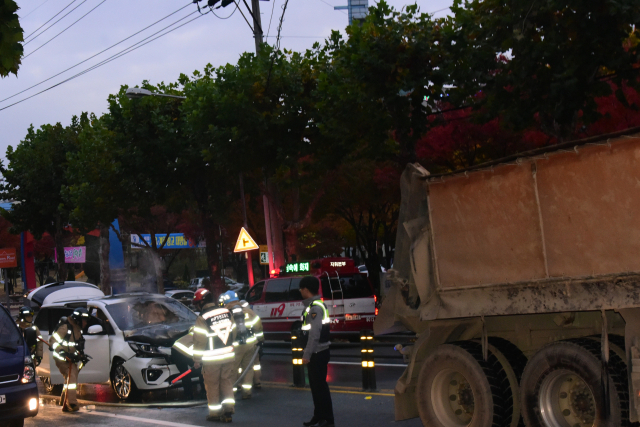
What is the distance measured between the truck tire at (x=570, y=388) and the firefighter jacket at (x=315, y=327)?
263 cm

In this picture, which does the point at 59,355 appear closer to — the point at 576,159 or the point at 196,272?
the point at 576,159

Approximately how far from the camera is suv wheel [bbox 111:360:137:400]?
11258 millimetres

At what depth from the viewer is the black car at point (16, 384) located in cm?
848

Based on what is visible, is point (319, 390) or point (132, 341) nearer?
point (319, 390)

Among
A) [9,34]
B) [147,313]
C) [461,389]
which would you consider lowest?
[461,389]

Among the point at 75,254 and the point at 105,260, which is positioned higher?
the point at 75,254

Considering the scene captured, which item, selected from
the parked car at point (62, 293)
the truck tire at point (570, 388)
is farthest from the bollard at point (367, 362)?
the parked car at point (62, 293)

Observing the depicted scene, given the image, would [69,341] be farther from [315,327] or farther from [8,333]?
[315,327]

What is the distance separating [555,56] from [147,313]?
324 inches

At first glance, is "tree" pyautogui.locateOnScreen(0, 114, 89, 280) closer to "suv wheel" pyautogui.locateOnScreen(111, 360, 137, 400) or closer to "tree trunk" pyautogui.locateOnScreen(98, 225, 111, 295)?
"tree trunk" pyautogui.locateOnScreen(98, 225, 111, 295)

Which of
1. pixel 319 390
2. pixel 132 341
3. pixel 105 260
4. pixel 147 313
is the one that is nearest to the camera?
pixel 319 390

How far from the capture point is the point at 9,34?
7.66 meters

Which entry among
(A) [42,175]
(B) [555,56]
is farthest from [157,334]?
(A) [42,175]

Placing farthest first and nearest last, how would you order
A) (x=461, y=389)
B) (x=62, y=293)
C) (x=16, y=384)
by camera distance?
(x=62, y=293) < (x=16, y=384) < (x=461, y=389)
